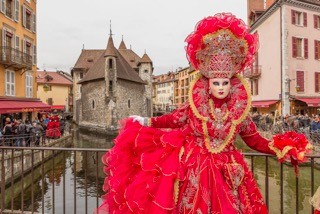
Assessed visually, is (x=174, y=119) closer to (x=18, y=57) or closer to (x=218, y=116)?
(x=218, y=116)

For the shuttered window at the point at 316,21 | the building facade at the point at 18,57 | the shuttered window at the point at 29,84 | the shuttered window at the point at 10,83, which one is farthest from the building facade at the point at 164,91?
the shuttered window at the point at 10,83

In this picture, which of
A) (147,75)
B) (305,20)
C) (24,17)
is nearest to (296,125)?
(305,20)

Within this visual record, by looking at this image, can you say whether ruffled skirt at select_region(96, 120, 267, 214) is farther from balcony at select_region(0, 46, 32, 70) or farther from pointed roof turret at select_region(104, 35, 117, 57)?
pointed roof turret at select_region(104, 35, 117, 57)

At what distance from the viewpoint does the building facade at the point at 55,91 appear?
5753 centimetres

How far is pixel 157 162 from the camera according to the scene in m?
2.48

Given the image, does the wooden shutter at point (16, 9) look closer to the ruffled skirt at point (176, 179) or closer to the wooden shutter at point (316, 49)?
the ruffled skirt at point (176, 179)

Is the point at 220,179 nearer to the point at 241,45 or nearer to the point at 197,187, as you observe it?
the point at 197,187

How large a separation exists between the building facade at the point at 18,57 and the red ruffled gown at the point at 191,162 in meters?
15.2

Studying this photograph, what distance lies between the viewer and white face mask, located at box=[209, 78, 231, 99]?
2549 millimetres

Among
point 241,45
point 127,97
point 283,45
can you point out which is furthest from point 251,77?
point 241,45

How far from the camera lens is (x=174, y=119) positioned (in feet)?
9.01

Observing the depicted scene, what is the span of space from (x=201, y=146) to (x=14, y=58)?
19.8 meters

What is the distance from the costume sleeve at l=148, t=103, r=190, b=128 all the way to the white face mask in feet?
0.99

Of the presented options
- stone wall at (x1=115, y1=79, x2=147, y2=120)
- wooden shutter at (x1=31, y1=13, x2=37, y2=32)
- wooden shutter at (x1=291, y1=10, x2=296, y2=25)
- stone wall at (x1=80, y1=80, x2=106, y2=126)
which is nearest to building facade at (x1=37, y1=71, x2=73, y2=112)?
stone wall at (x1=80, y1=80, x2=106, y2=126)
